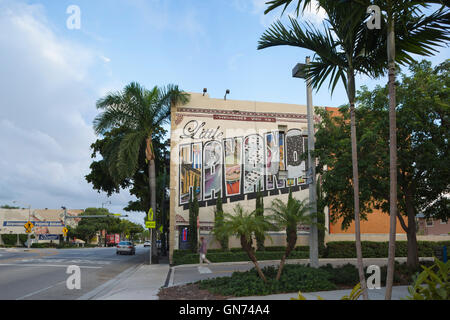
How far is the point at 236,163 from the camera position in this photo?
85.8 ft

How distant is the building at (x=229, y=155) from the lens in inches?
989

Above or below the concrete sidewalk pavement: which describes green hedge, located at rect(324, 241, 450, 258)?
below

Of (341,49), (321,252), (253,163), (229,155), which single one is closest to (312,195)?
(341,49)

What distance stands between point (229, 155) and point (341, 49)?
1902 cm

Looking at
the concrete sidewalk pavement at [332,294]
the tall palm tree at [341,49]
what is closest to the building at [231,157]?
the concrete sidewalk pavement at [332,294]

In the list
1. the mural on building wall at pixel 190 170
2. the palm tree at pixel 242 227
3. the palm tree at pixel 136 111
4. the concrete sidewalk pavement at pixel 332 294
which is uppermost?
the palm tree at pixel 136 111

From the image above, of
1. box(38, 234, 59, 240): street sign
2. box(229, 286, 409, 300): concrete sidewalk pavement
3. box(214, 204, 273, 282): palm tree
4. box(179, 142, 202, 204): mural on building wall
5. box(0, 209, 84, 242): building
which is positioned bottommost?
box(38, 234, 59, 240): street sign

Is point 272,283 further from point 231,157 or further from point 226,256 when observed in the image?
point 231,157

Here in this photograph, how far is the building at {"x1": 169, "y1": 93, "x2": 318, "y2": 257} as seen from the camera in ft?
82.4

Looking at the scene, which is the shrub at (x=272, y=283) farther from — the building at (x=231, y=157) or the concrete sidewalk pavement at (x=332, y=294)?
the building at (x=231, y=157)

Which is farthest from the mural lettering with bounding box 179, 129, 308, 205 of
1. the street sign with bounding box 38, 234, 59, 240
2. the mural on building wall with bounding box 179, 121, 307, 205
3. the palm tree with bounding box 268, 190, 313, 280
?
the street sign with bounding box 38, 234, 59, 240

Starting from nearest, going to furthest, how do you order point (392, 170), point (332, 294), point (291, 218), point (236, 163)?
point (392, 170) → point (332, 294) → point (291, 218) → point (236, 163)

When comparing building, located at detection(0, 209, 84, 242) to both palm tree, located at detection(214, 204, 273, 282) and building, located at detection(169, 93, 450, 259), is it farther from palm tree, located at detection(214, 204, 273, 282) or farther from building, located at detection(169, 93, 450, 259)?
palm tree, located at detection(214, 204, 273, 282)

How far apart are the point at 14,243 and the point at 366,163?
7266cm
